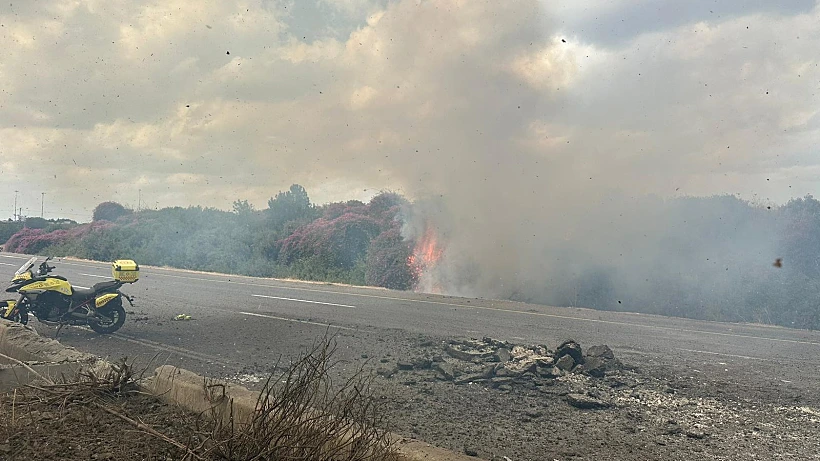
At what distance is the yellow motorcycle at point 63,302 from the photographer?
10203 mm

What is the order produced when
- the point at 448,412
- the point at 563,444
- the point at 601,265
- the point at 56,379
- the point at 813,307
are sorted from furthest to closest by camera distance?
the point at 601,265, the point at 813,307, the point at 448,412, the point at 563,444, the point at 56,379

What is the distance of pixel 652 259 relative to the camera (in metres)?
22.7

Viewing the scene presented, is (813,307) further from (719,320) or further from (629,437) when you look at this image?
(629,437)

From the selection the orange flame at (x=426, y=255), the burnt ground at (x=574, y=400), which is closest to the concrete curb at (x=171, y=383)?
the burnt ground at (x=574, y=400)

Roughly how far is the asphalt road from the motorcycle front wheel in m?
0.15

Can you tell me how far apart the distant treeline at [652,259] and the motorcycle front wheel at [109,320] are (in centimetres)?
1564

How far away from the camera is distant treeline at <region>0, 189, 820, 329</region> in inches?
768

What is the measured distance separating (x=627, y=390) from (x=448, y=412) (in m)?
2.69

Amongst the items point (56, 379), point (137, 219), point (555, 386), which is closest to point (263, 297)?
point (555, 386)

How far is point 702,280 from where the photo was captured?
20.7 meters

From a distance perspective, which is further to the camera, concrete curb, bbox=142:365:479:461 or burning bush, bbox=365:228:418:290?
burning bush, bbox=365:228:418:290

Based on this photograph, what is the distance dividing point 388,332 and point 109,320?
5.01 meters

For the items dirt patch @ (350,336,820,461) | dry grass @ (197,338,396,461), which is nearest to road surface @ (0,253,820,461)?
dirt patch @ (350,336,820,461)

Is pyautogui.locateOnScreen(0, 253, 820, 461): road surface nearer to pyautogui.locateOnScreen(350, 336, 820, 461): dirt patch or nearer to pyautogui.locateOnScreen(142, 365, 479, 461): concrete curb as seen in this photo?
pyautogui.locateOnScreen(350, 336, 820, 461): dirt patch
